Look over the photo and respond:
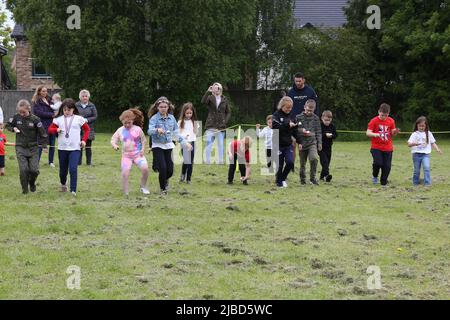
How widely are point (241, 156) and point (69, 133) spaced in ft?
12.1

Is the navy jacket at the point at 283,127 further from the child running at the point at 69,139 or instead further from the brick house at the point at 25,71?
the brick house at the point at 25,71

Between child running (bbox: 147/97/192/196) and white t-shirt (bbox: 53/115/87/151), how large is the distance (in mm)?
1241

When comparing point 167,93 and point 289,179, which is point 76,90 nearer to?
point 167,93

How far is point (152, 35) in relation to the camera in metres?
37.8

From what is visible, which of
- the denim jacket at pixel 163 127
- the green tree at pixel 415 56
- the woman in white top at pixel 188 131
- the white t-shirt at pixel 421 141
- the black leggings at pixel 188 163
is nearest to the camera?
the denim jacket at pixel 163 127

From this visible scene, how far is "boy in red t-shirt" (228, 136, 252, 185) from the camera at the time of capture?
15109 mm

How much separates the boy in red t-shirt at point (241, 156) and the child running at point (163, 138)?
1.88 metres

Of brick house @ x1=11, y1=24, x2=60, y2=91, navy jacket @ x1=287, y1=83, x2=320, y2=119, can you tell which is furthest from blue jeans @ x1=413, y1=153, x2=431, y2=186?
brick house @ x1=11, y1=24, x2=60, y2=91

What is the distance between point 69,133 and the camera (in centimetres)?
1305

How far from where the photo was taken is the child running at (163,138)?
13.2 meters

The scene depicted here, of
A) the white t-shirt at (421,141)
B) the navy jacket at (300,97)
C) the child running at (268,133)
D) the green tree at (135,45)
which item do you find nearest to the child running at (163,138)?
the child running at (268,133)

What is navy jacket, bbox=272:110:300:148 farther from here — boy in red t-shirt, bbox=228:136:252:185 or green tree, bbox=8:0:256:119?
green tree, bbox=8:0:256:119
